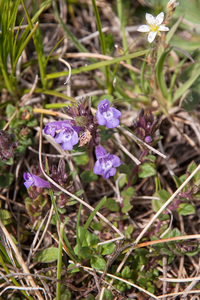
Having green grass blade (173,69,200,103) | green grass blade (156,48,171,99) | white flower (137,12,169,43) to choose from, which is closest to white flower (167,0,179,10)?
white flower (137,12,169,43)

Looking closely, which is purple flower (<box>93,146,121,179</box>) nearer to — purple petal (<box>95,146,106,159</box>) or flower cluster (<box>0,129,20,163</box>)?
purple petal (<box>95,146,106,159</box>)

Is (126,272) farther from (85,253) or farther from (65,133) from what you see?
(65,133)

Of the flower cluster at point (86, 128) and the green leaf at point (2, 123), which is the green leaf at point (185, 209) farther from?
the green leaf at point (2, 123)

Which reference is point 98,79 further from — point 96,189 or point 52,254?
point 52,254

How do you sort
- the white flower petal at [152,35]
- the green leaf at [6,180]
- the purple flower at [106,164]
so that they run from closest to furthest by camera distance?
the purple flower at [106,164] < the white flower petal at [152,35] < the green leaf at [6,180]

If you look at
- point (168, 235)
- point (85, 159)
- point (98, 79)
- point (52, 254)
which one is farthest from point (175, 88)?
point (52, 254)

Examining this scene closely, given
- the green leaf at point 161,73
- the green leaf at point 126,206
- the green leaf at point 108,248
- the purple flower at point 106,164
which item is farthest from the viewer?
the green leaf at point 161,73

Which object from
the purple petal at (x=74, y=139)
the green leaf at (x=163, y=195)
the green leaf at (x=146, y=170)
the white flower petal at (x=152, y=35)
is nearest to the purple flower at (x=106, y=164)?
the purple petal at (x=74, y=139)

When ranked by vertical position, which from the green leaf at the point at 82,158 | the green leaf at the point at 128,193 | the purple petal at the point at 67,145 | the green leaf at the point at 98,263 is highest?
the purple petal at the point at 67,145
